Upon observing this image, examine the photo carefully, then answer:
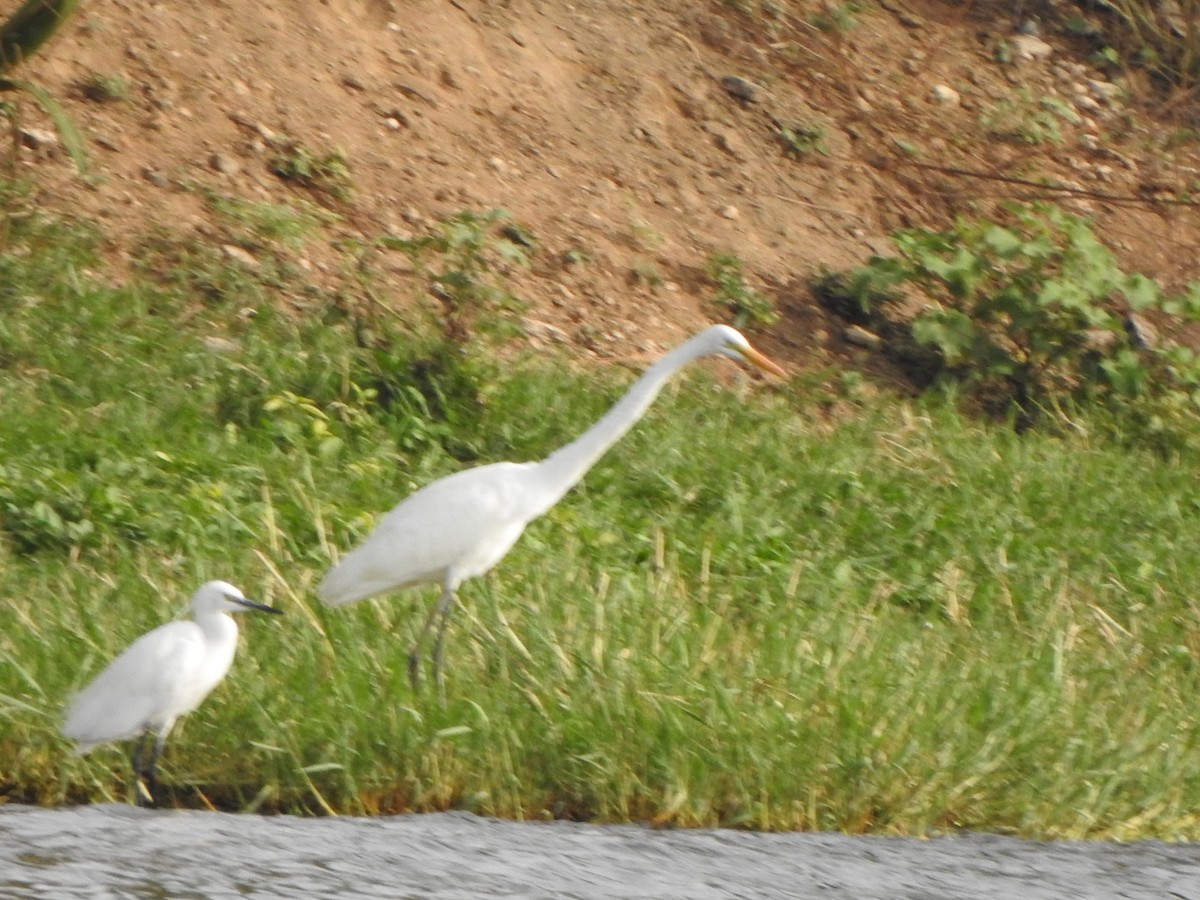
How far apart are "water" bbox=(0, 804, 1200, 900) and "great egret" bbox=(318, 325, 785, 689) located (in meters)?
0.95

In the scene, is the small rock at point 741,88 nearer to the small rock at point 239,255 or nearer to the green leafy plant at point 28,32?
the small rock at point 239,255

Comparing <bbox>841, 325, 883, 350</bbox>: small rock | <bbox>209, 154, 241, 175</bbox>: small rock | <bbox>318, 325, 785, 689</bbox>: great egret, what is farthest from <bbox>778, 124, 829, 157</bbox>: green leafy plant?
<bbox>318, 325, 785, 689</bbox>: great egret

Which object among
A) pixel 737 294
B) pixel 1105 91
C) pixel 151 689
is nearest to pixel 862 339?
pixel 737 294

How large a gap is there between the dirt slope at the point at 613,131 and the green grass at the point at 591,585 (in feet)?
2.45

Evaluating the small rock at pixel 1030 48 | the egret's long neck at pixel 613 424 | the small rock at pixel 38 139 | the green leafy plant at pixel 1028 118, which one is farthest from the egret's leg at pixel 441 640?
the small rock at pixel 1030 48

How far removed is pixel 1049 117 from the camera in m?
10.5

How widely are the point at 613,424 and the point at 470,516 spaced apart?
17.7 inches

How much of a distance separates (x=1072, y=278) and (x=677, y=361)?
3833 millimetres

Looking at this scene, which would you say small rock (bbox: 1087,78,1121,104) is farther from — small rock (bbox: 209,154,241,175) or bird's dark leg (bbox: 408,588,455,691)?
bird's dark leg (bbox: 408,588,455,691)

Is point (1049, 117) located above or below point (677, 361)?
above

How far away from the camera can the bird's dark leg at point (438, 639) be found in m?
4.57

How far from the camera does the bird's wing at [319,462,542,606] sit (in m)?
4.89

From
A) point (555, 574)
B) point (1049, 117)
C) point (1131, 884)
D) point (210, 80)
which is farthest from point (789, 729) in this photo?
point (1049, 117)

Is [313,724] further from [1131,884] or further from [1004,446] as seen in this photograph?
[1004,446]
